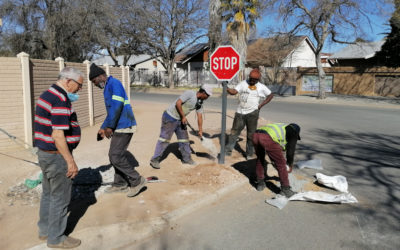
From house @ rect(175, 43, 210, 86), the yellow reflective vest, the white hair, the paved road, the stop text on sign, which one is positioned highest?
house @ rect(175, 43, 210, 86)

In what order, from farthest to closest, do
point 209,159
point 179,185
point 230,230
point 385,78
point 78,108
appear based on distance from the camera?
point 385,78 < point 78,108 < point 209,159 < point 179,185 < point 230,230

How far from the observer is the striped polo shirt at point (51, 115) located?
10.4 ft

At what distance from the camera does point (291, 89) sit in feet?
94.4

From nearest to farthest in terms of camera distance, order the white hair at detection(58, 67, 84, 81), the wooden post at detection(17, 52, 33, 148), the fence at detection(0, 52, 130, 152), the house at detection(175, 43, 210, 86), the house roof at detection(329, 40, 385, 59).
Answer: the white hair at detection(58, 67, 84, 81) < the fence at detection(0, 52, 130, 152) < the wooden post at detection(17, 52, 33, 148) < the house roof at detection(329, 40, 385, 59) < the house at detection(175, 43, 210, 86)

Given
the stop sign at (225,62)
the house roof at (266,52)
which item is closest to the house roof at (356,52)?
the house roof at (266,52)

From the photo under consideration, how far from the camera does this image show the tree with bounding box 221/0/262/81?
19.1 meters

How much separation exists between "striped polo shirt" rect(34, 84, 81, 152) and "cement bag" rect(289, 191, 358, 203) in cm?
324

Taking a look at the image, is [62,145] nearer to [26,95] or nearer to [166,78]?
[26,95]

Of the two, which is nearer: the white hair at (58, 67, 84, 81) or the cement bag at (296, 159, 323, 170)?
the white hair at (58, 67, 84, 81)

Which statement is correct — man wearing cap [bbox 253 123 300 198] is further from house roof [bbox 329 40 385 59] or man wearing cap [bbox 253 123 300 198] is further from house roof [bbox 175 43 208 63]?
house roof [bbox 175 43 208 63]

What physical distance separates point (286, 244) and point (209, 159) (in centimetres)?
343

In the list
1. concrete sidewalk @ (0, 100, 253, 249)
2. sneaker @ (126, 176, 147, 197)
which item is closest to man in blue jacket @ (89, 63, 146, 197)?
sneaker @ (126, 176, 147, 197)

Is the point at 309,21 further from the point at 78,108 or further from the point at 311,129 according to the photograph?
the point at 78,108

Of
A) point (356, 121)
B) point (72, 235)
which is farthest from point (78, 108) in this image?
point (356, 121)
